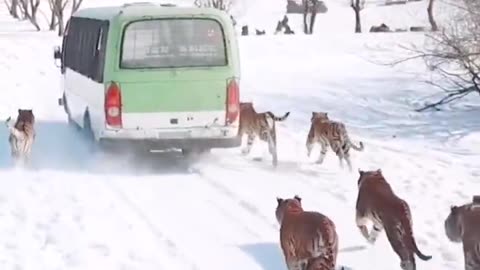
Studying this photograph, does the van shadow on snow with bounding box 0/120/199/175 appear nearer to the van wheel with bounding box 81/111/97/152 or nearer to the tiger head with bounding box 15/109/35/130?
the van wheel with bounding box 81/111/97/152

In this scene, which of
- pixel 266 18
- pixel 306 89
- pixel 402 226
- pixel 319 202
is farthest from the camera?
pixel 266 18

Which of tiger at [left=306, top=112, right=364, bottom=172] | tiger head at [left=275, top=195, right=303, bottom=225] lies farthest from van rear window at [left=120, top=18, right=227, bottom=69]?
tiger head at [left=275, top=195, right=303, bottom=225]

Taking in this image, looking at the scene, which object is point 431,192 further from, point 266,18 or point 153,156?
point 266,18

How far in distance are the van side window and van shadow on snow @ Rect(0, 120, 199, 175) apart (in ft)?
3.99

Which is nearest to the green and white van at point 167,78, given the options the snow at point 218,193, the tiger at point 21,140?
the snow at point 218,193

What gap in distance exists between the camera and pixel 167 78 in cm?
1249

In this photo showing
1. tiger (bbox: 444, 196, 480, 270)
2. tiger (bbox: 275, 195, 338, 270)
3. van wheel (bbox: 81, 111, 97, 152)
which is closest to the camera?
tiger (bbox: 275, 195, 338, 270)

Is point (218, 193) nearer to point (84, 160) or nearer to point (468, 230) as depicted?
point (84, 160)

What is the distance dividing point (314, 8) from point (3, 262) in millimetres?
54918

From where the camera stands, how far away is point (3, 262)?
820 centimetres

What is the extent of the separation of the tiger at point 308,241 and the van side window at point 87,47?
610 centimetres

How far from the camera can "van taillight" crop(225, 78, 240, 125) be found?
499 inches

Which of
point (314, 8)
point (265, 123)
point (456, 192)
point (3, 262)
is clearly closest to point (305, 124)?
point (265, 123)

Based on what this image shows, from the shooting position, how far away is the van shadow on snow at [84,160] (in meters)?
12.9
